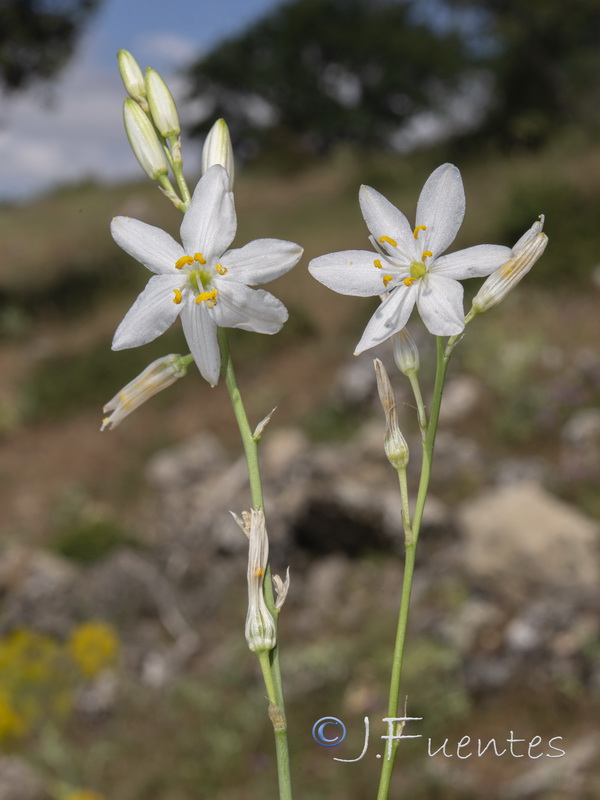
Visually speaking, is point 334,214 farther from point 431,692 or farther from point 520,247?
point 520,247

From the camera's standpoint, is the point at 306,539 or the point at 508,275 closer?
the point at 508,275

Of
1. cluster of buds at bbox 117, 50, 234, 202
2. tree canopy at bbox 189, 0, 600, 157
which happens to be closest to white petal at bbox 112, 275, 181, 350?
cluster of buds at bbox 117, 50, 234, 202

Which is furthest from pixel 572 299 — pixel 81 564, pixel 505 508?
pixel 81 564

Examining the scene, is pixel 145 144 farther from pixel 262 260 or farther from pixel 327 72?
pixel 327 72

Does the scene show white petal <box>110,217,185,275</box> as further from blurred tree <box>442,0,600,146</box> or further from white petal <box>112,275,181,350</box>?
blurred tree <box>442,0,600,146</box>

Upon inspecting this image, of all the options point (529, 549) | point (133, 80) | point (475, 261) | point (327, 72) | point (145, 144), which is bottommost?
point (475, 261)

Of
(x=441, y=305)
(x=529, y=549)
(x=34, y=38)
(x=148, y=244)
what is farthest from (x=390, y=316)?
(x=34, y=38)
